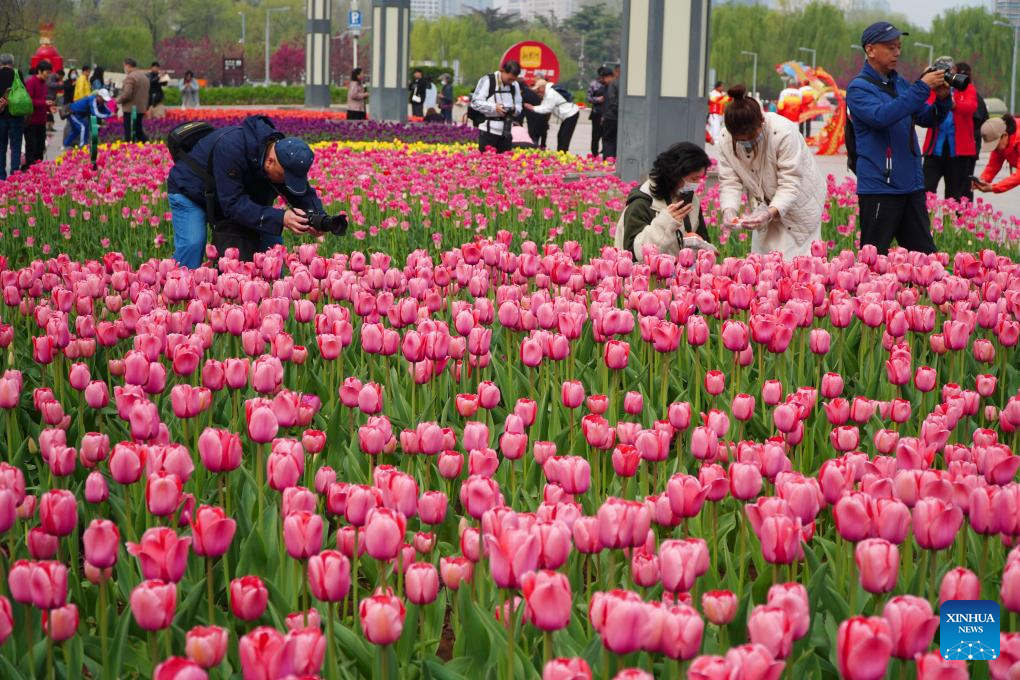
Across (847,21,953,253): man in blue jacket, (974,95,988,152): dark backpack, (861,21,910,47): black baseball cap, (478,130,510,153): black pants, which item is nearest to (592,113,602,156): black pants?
(478,130,510,153): black pants

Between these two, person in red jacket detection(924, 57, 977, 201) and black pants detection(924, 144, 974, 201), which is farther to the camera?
black pants detection(924, 144, 974, 201)

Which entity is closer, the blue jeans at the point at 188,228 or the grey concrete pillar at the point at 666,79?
the blue jeans at the point at 188,228

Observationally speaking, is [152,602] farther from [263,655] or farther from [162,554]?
[263,655]

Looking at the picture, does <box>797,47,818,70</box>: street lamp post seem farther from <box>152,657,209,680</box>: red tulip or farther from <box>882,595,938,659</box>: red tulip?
<box>152,657,209,680</box>: red tulip

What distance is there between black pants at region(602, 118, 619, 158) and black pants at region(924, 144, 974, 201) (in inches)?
375

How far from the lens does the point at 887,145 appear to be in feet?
23.7

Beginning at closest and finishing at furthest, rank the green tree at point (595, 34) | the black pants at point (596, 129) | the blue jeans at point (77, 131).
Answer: the blue jeans at point (77, 131) < the black pants at point (596, 129) < the green tree at point (595, 34)

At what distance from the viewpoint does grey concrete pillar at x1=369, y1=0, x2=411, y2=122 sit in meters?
32.0

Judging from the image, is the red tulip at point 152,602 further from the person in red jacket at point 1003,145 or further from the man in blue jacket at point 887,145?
the person in red jacket at point 1003,145

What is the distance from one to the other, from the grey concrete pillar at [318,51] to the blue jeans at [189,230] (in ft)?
112

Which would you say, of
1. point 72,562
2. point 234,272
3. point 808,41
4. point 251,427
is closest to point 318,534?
point 251,427

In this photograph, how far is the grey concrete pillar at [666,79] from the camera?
14.5 metres

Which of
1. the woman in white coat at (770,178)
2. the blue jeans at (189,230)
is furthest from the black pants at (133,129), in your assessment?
the woman in white coat at (770,178)

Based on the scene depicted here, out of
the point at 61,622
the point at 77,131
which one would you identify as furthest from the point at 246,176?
the point at 77,131
